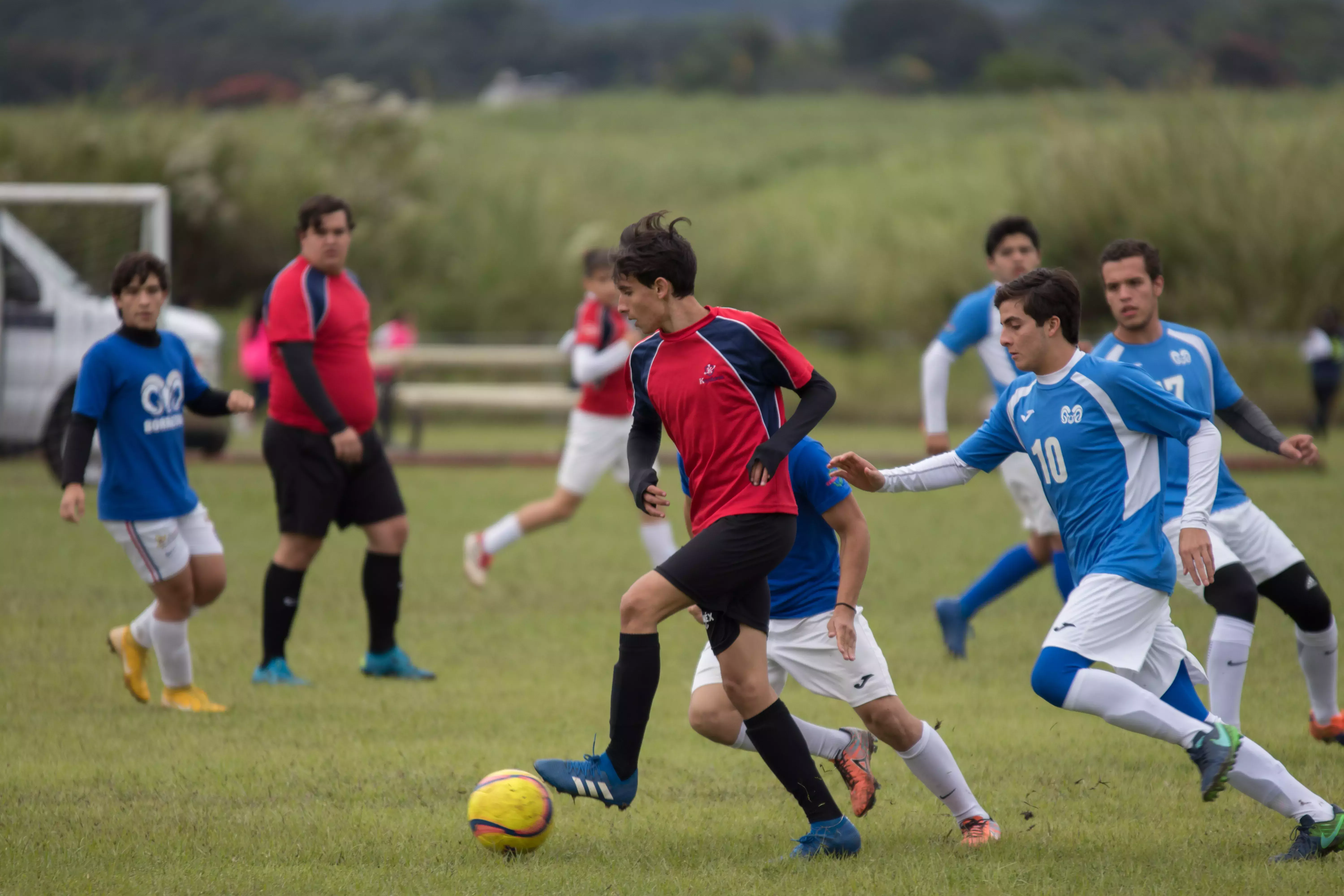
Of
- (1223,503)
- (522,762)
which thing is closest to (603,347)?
(522,762)

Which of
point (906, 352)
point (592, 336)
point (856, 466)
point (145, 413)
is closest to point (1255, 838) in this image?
point (856, 466)

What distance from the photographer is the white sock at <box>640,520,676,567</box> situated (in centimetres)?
891

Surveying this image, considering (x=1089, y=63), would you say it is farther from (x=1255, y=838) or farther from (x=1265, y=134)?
(x=1255, y=838)

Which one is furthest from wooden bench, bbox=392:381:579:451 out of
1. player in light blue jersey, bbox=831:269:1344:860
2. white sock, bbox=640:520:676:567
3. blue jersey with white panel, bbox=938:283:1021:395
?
player in light blue jersey, bbox=831:269:1344:860

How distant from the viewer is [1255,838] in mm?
4453

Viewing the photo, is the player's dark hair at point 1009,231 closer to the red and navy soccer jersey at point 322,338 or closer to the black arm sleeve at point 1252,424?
the black arm sleeve at point 1252,424

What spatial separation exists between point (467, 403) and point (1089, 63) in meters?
75.5

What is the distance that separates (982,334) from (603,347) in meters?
2.55

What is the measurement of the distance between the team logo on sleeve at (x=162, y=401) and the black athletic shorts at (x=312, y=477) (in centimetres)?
67

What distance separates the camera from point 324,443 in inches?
272

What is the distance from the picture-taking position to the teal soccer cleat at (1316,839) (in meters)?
4.07

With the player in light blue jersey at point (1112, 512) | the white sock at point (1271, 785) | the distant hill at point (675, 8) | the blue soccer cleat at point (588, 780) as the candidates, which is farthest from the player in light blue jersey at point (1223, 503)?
the distant hill at point (675, 8)

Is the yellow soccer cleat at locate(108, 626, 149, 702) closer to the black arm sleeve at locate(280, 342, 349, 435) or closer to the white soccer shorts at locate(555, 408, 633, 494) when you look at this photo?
the black arm sleeve at locate(280, 342, 349, 435)

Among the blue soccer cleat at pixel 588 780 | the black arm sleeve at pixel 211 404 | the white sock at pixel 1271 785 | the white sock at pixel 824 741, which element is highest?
the black arm sleeve at pixel 211 404
